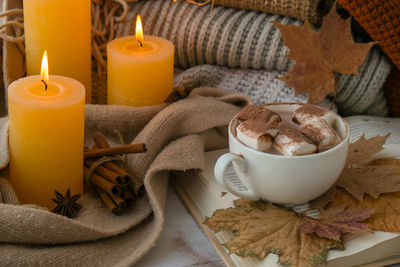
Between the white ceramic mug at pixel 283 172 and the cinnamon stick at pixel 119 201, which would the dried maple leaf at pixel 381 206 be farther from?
the cinnamon stick at pixel 119 201

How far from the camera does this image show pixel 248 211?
1.88ft

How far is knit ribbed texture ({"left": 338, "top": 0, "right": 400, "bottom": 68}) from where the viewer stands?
0.71 m

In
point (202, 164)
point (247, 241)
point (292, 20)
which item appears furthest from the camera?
point (292, 20)

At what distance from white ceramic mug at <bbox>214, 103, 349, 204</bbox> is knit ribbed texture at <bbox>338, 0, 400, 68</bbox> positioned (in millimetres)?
194

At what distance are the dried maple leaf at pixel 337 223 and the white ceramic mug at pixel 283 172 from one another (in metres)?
0.03

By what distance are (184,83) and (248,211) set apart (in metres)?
0.29

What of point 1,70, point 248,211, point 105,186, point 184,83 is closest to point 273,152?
point 248,211

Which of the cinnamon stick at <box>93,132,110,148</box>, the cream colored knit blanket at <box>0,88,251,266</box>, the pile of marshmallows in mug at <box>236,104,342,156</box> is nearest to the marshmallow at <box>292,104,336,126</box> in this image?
the pile of marshmallows in mug at <box>236,104,342,156</box>

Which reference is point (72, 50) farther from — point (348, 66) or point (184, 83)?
point (348, 66)

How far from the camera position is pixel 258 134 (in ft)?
1.79

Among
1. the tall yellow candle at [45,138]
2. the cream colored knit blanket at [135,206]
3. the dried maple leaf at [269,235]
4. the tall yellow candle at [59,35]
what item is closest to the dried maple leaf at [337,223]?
the dried maple leaf at [269,235]

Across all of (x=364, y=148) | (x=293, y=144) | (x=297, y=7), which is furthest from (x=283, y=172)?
(x=297, y=7)

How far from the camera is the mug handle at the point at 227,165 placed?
55cm

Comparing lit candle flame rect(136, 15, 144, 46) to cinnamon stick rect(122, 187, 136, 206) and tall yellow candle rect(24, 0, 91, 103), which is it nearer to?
tall yellow candle rect(24, 0, 91, 103)
